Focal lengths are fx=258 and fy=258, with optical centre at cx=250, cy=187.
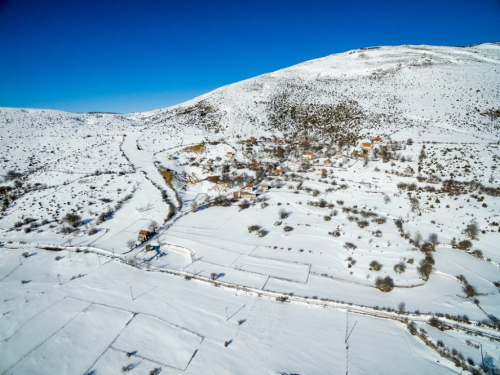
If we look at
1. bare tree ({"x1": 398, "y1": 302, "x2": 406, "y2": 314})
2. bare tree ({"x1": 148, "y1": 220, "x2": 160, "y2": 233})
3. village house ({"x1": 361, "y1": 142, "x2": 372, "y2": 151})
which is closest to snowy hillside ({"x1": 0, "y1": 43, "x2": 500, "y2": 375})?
bare tree ({"x1": 398, "y1": 302, "x2": 406, "y2": 314})

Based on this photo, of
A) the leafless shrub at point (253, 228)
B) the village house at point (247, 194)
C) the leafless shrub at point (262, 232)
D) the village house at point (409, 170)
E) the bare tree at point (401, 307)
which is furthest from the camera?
the village house at point (409, 170)

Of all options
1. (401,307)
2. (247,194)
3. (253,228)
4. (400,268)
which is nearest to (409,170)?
(400,268)

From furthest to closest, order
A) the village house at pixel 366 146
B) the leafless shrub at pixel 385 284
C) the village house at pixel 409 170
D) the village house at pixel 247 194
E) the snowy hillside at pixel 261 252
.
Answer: the village house at pixel 366 146, the village house at pixel 409 170, the village house at pixel 247 194, the leafless shrub at pixel 385 284, the snowy hillside at pixel 261 252

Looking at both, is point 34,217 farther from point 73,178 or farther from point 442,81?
point 442,81

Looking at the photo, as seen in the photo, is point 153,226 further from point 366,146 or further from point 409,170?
point 366,146

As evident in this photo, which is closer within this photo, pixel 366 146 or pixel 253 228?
pixel 253 228

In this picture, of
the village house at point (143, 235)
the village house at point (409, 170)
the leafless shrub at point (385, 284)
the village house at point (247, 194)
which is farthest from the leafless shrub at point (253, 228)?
the village house at point (409, 170)

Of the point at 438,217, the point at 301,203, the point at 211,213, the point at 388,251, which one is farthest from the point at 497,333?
the point at 211,213

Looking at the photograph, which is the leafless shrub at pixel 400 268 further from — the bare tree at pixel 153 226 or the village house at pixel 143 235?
the bare tree at pixel 153 226

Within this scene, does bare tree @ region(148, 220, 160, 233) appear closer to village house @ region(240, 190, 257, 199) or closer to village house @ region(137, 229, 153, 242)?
village house @ region(137, 229, 153, 242)
